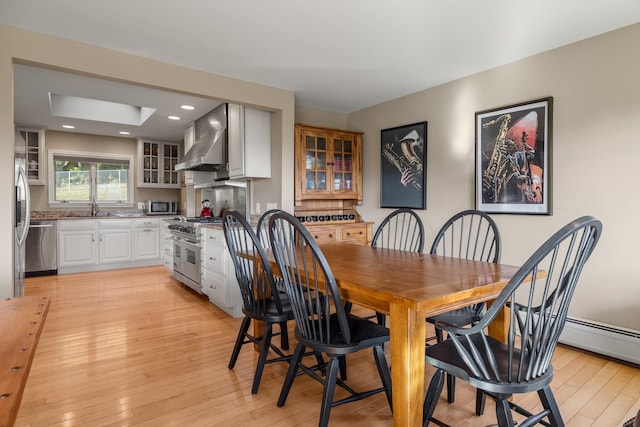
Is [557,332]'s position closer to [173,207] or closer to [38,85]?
[38,85]

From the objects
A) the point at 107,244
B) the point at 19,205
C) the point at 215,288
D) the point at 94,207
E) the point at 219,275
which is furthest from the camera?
the point at 94,207

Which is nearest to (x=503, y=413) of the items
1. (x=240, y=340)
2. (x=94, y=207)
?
(x=240, y=340)

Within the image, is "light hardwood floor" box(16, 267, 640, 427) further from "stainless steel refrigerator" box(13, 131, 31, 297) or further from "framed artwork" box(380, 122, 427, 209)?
"framed artwork" box(380, 122, 427, 209)

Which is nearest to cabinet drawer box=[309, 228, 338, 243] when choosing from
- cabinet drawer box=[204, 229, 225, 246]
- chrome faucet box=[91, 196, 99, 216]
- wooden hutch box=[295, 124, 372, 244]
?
wooden hutch box=[295, 124, 372, 244]

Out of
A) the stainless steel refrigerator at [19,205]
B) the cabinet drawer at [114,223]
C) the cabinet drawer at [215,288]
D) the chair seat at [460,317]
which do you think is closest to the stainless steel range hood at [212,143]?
the cabinet drawer at [215,288]

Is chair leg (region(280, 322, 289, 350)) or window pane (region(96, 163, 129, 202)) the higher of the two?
window pane (region(96, 163, 129, 202))

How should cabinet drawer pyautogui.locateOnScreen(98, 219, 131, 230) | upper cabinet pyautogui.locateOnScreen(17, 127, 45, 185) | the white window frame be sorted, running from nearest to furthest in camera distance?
upper cabinet pyautogui.locateOnScreen(17, 127, 45, 185) < cabinet drawer pyautogui.locateOnScreen(98, 219, 131, 230) < the white window frame

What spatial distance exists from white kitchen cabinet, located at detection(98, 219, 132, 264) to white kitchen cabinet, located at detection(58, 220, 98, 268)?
0.08 m

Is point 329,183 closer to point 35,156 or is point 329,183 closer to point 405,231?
point 405,231

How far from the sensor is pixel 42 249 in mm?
5113

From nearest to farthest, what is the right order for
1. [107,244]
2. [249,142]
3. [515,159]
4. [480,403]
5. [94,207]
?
[480,403] < [515,159] < [249,142] < [107,244] < [94,207]

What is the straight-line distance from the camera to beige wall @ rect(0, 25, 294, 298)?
8.11 ft

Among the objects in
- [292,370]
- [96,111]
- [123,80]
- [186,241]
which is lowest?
[292,370]

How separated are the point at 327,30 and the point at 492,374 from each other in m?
2.34
